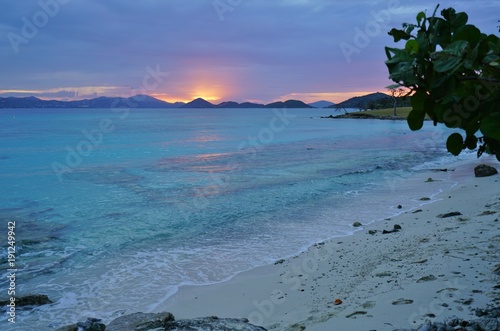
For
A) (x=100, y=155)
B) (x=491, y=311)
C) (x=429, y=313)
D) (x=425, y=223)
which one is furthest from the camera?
(x=100, y=155)

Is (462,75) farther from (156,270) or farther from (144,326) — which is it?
(156,270)

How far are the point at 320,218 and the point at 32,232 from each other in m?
9.31

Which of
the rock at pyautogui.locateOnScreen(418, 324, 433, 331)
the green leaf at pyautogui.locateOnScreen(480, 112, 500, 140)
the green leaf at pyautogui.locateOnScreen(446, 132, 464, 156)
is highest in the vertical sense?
the green leaf at pyautogui.locateOnScreen(480, 112, 500, 140)

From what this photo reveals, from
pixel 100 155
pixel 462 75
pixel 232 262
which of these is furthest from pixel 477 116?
pixel 100 155

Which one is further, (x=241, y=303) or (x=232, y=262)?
(x=232, y=262)

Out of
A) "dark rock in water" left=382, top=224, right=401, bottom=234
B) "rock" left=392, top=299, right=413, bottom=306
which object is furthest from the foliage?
"dark rock in water" left=382, top=224, right=401, bottom=234

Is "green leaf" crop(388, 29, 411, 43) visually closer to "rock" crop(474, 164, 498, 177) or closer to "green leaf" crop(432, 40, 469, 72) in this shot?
"green leaf" crop(432, 40, 469, 72)

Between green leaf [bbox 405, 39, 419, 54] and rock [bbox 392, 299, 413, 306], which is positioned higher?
green leaf [bbox 405, 39, 419, 54]

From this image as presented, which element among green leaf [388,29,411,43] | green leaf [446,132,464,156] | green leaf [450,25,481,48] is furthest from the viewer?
green leaf [446,132,464,156]

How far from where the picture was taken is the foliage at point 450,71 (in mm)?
2334

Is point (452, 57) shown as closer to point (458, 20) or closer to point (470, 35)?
point (470, 35)

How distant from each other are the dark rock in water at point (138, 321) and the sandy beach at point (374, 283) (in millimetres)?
897

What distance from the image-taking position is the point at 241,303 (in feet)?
23.2

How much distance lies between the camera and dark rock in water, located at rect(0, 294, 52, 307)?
7430 mm
